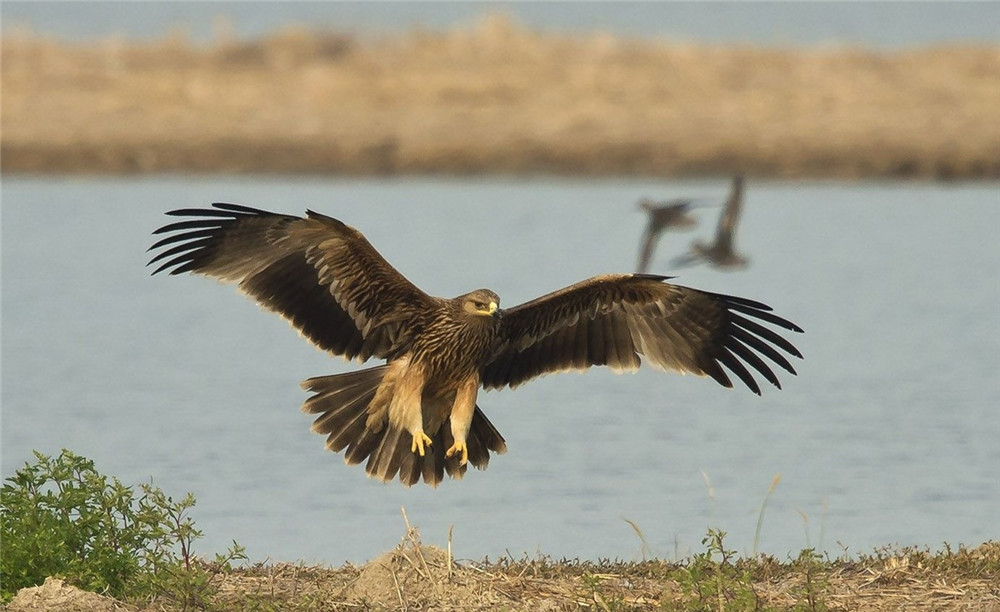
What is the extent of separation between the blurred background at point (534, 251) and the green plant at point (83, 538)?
1.92m

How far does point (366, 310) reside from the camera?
8.72 meters

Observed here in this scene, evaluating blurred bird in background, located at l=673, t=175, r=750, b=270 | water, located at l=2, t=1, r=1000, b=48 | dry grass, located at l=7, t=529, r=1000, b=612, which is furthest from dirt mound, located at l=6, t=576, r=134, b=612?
water, located at l=2, t=1, r=1000, b=48

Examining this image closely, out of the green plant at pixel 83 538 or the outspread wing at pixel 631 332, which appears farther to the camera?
the outspread wing at pixel 631 332

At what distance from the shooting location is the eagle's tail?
28.1 feet

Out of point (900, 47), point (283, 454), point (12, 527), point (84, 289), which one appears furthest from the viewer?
point (900, 47)

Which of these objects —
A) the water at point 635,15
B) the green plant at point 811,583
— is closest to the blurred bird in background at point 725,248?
the green plant at point 811,583

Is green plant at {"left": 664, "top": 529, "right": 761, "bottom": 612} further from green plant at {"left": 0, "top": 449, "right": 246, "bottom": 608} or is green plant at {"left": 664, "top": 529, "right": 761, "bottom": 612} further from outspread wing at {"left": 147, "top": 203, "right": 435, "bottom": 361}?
outspread wing at {"left": 147, "top": 203, "right": 435, "bottom": 361}

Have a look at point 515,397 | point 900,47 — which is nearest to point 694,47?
point 900,47

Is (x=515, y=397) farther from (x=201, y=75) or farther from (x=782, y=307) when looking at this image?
(x=201, y=75)

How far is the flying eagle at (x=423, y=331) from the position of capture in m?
8.51

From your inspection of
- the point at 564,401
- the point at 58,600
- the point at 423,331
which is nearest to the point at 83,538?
the point at 58,600

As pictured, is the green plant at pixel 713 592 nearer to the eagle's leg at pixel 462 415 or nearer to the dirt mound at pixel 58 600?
the eagle's leg at pixel 462 415

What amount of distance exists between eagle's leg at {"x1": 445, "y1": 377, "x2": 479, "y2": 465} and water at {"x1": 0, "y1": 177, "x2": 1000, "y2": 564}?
547 mm

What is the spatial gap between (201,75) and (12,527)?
89.9 ft
